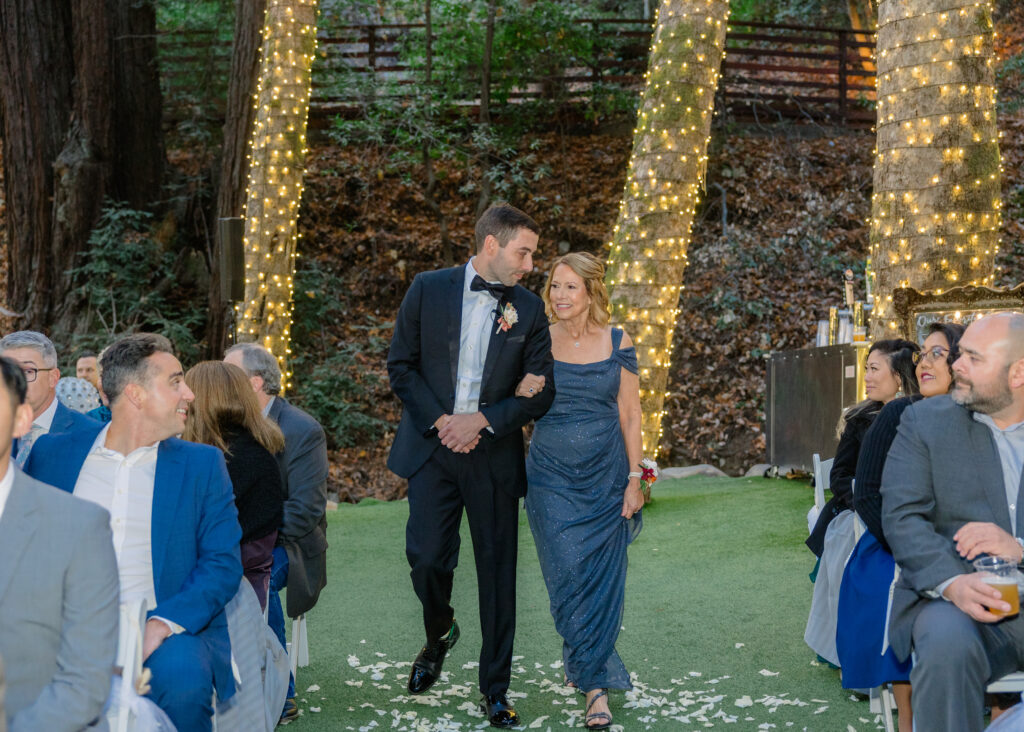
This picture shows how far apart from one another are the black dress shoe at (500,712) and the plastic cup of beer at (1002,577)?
2.01 m

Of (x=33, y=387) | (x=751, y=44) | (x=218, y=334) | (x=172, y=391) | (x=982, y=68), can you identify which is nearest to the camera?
(x=172, y=391)

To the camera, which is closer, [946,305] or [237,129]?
[946,305]

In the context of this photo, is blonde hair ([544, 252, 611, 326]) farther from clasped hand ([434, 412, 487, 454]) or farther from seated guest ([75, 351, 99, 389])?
seated guest ([75, 351, 99, 389])

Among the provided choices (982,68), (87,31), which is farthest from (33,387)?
(87,31)

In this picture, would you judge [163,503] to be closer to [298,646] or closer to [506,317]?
[506,317]

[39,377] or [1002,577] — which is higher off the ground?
[39,377]

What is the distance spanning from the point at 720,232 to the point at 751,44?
7.15 m

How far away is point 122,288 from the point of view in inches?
547

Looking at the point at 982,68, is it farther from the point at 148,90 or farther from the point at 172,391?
the point at 148,90

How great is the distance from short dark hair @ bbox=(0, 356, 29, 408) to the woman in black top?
11.9ft

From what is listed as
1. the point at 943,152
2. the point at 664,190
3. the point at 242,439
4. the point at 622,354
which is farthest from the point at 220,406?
the point at 664,190

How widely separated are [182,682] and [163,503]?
52 centimetres

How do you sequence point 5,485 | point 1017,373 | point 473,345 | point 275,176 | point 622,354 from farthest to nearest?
point 275,176
point 622,354
point 473,345
point 1017,373
point 5,485

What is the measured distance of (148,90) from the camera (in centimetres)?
1477
